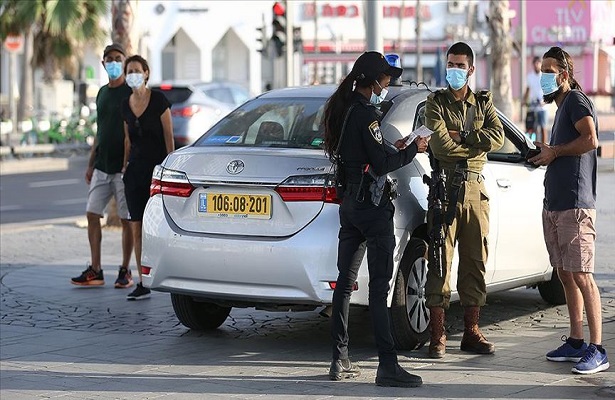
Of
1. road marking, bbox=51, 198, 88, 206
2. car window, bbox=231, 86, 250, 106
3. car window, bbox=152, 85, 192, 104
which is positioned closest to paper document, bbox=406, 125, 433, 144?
road marking, bbox=51, 198, 88, 206

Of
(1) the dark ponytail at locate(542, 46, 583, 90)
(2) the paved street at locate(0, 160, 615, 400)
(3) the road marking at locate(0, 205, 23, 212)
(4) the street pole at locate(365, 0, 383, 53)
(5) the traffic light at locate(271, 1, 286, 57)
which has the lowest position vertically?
(3) the road marking at locate(0, 205, 23, 212)

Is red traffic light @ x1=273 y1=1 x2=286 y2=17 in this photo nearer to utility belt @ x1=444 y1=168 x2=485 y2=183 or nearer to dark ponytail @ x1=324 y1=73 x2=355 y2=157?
utility belt @ x1=444 y1=168 x2=485 y2=183

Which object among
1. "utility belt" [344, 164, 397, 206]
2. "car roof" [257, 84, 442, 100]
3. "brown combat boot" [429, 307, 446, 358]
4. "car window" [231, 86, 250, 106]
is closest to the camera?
"utility belt" [344, 164, 397, 206]

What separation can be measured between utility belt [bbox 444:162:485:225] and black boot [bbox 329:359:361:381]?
1.09 meters

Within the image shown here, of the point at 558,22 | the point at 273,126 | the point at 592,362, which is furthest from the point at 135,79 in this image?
the point at 558,22

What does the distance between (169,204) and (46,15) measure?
116 feet

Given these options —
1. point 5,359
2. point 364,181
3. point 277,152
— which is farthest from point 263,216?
point 5,359

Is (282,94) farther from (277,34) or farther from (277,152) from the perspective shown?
(277,34)

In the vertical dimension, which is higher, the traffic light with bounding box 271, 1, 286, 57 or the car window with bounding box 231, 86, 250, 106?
the traffic light with bounding box 271, 1, 286, 57

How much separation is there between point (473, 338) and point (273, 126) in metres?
1.94

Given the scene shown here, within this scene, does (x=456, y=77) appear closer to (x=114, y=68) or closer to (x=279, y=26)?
(x=114, y=68)

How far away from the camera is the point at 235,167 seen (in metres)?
8.47

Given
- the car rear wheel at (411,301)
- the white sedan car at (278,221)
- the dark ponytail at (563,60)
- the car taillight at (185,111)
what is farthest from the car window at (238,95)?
the dark ponytail at (563,60)

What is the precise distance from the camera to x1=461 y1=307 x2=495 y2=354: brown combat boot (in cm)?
841
